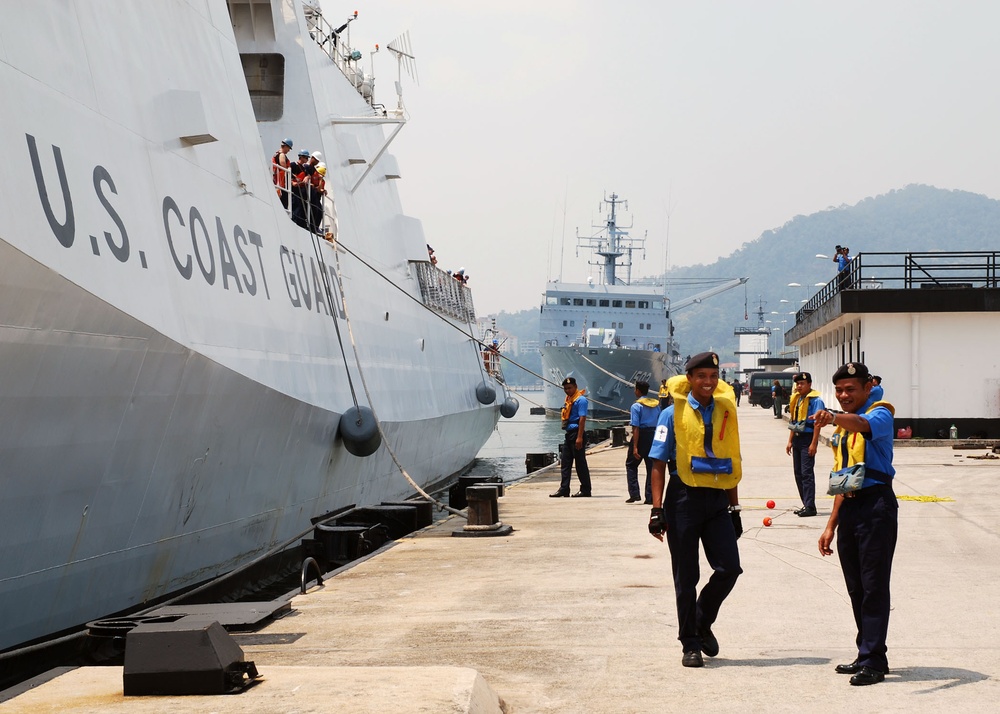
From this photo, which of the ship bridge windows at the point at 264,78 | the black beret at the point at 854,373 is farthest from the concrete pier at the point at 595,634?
the ship bridge windows at the point at 264,78

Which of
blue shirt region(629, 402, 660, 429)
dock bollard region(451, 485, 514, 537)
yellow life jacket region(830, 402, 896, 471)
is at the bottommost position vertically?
dock bollard region(451, 485, 514, 537)

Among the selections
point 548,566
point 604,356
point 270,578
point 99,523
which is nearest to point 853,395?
point 548,566

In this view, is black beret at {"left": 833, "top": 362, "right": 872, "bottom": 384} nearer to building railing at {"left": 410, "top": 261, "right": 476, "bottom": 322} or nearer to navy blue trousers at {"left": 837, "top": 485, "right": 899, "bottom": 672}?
navy blue trousers at {"left": 837, "top": 485, "right": 899, "bottom": 672}

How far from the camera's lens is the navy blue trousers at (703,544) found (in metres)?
5.72

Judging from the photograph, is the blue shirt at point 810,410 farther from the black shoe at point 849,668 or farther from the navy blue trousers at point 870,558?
the black shoe at point 849,668

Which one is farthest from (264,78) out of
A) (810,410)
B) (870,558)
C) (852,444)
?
(870,558)

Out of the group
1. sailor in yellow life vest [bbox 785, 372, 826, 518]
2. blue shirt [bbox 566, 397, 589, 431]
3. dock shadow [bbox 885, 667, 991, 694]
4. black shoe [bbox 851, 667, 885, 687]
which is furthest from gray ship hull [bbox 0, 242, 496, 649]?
Result: sailor in yellow life vest [bbox 785, 372, 826, 518]

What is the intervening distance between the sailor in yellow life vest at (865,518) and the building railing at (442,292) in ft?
51.9

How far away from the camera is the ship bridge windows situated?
15.8 metres

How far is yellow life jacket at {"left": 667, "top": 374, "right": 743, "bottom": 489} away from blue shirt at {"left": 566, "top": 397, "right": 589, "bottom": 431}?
27.4ft

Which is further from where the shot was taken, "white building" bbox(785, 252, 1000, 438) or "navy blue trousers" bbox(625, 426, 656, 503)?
"white building" bbox(785, 252, 1000, 438)

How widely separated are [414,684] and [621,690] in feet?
3.72

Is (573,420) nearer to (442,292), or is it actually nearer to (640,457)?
(640,457)

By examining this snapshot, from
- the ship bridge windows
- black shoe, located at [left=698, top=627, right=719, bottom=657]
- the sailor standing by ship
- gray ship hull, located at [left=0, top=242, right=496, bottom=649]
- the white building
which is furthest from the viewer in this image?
the white building
